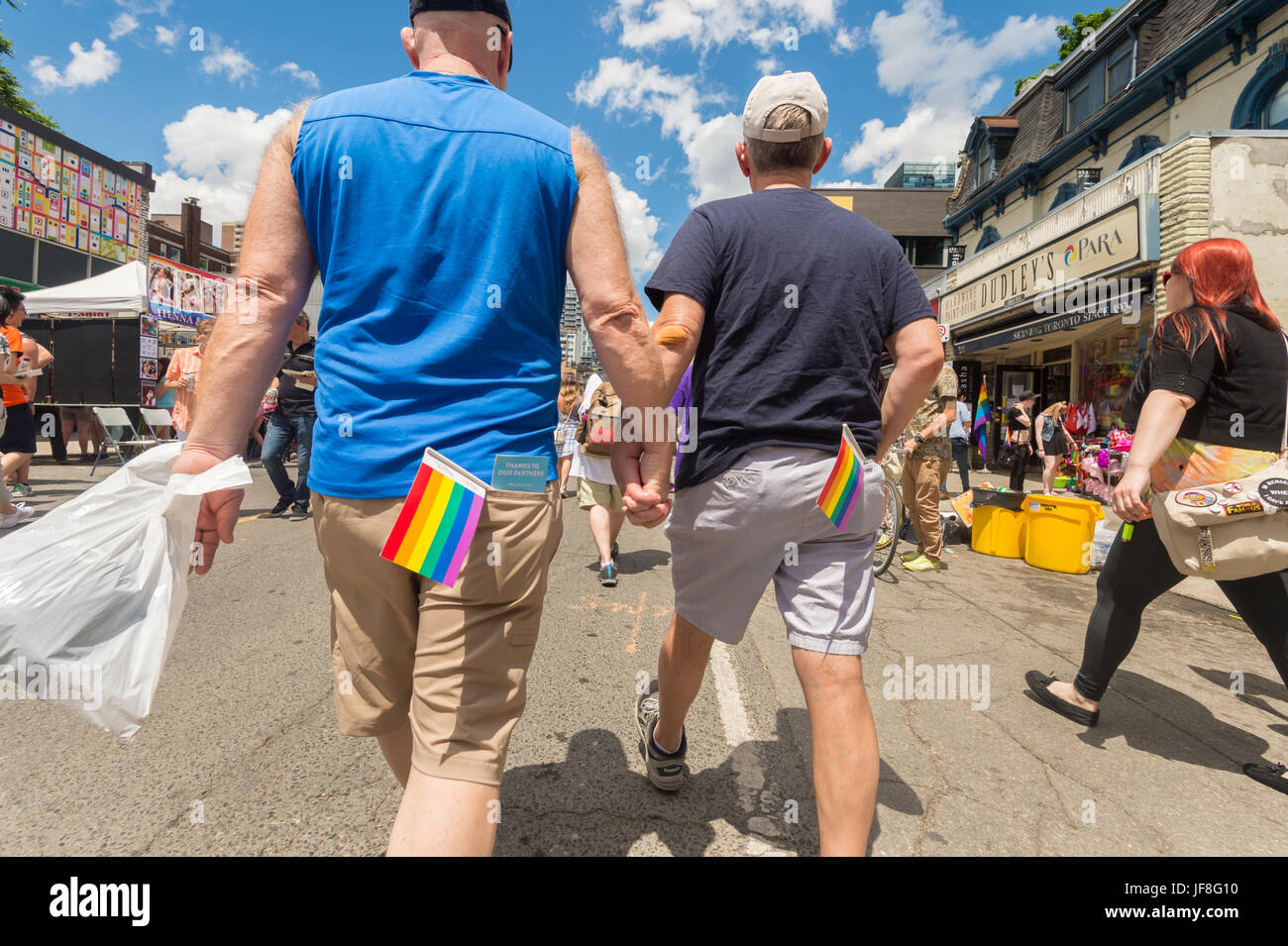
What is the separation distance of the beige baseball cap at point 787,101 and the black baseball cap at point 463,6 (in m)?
0.75

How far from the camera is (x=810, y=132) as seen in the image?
1898 millimetres

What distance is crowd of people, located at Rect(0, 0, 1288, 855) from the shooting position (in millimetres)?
1281

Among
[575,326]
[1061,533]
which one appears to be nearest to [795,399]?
[1061,533]

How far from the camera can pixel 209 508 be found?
1.42m

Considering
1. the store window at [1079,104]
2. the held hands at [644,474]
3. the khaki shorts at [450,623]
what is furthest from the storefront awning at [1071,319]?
the khaki shorts at [450,623]

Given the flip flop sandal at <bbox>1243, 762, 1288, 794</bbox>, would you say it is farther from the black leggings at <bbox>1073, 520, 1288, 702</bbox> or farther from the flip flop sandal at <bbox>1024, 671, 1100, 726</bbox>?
the flip flop sandal at <bbox>1024, 671, 1100, 726</bbox>

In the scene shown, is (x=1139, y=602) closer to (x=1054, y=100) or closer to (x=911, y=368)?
Answer: (x=911, y=368)

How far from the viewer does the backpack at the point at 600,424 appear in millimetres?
4957

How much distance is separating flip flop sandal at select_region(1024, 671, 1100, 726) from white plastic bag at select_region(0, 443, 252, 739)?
3.26 meters

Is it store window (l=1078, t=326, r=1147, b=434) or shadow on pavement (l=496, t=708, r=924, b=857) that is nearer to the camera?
shadow on pavement (l=496, t=708, r=924, b=857)

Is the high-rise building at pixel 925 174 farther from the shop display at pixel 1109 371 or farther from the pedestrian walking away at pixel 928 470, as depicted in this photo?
the pedestrian walking away at pixel 928 470
